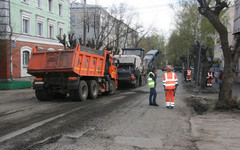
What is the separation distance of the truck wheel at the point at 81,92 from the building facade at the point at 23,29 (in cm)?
937

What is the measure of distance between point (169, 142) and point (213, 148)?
2.83ft

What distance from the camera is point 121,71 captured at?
16.7m

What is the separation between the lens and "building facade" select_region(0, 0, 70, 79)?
19.7 metres

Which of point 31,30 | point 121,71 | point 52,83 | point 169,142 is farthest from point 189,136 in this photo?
Answer: point 31,30

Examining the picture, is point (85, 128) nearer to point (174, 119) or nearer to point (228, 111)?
point (174, 119)

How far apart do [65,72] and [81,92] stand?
121cm

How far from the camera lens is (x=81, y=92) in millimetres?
10602

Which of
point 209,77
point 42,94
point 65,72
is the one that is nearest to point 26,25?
point 42,94

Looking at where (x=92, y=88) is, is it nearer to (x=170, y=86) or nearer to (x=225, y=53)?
(x=170, y=86)

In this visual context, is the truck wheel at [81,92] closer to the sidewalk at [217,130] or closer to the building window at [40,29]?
the sidewalk at [217,130]

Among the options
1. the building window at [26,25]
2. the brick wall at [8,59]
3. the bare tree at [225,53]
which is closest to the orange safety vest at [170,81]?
the bare tree at [225,53]

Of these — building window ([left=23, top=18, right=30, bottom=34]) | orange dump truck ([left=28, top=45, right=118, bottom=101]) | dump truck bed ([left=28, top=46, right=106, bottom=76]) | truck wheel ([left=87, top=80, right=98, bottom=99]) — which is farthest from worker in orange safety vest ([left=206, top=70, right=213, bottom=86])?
building window ([left=23, top=18, right=30, bottom=34])

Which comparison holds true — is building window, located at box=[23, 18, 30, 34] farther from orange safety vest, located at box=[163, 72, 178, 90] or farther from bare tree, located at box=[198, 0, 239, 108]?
bare tree, located at box=[198, 0, 239, 108]

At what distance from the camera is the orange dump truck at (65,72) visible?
9.98 meters
